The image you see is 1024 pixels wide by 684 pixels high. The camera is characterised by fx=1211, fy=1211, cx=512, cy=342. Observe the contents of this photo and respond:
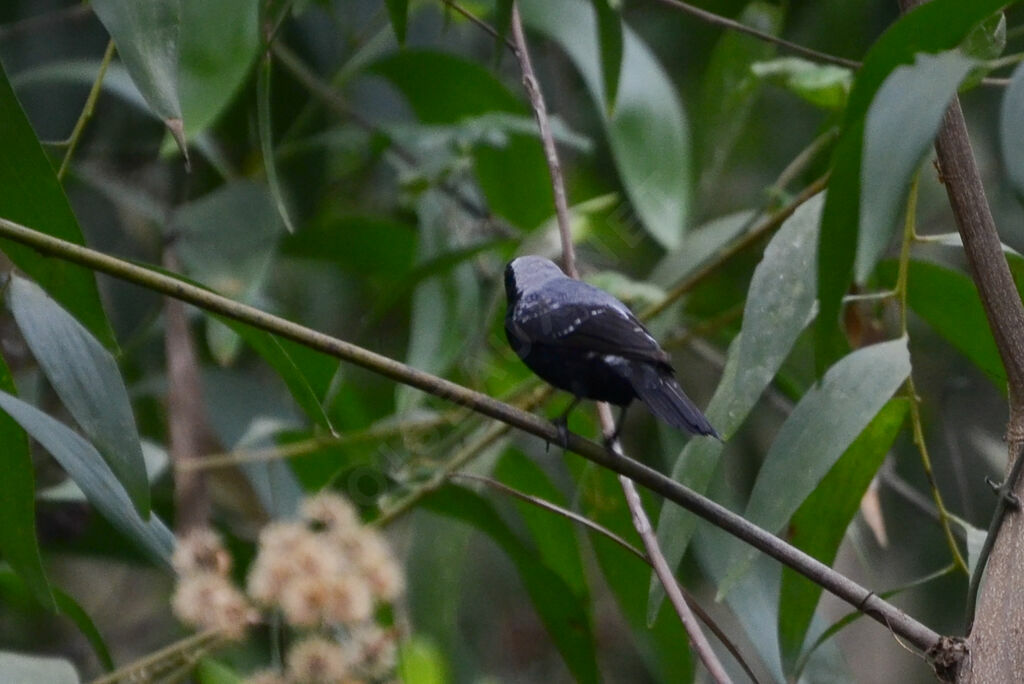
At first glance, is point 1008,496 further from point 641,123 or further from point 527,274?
point 641,123

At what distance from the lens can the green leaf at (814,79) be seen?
206 centimetres

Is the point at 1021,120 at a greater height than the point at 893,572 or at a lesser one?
greater

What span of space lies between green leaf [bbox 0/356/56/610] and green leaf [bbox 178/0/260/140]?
80 cm

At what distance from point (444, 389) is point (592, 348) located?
0.56 meters

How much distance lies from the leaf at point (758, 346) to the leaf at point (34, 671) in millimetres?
764

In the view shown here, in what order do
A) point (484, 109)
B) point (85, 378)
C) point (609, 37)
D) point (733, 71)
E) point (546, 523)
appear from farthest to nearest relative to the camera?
point (484, 109), point (733, 71), point (546, 523), point (609, 37), point (85, 378)

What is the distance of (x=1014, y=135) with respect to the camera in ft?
3.20

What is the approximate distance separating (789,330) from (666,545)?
0.33m

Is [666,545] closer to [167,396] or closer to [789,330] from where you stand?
[789,330]

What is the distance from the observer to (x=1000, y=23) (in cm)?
151

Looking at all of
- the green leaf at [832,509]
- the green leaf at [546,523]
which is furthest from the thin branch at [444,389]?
the green leaf at [546,523]

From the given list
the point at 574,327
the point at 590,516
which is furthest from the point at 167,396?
the point at 574,327

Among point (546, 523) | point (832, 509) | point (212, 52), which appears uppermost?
point (212, 52)

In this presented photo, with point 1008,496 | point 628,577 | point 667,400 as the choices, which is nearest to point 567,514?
point 667,400
